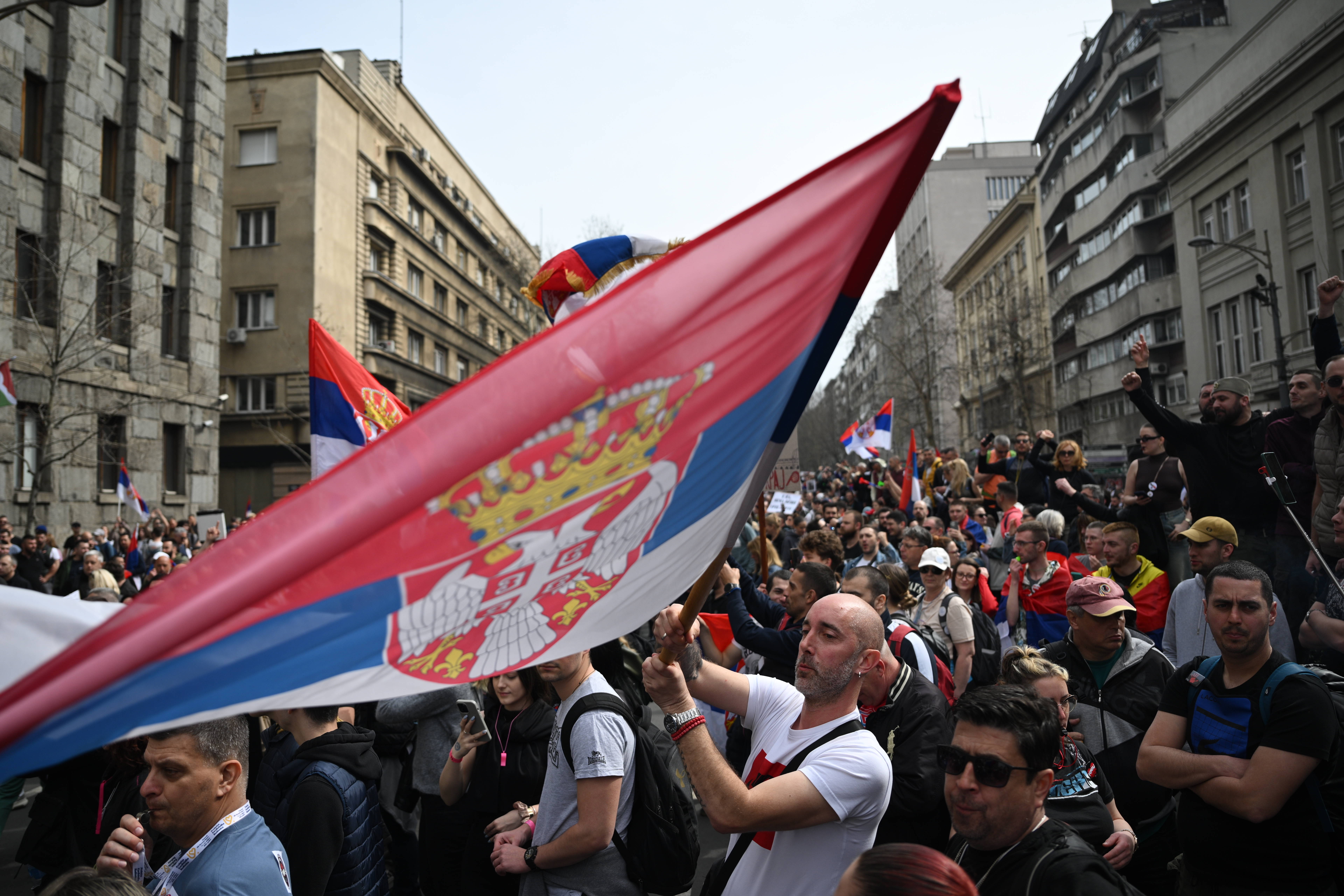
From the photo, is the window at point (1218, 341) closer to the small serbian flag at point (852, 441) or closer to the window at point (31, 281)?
the small serbian flag at point (852, 441)

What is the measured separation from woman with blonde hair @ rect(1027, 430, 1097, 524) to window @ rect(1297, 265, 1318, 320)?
2116 centimetres

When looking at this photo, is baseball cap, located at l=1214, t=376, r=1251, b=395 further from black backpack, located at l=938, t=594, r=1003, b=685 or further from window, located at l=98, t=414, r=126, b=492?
window, located at l=98, t=414, r=126, b=492

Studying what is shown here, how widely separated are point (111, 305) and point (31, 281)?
7.49 ft

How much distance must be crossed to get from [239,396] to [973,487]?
97.2ft

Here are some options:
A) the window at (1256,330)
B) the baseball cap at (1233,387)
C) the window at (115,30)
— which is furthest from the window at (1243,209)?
the window at (115,30)

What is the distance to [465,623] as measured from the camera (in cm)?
179

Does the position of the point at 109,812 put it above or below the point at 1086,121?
below

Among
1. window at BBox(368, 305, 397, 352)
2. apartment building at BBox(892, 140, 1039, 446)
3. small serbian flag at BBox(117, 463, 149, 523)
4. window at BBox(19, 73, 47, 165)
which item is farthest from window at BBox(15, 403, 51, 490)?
apartment building at BBox(892, 140, 1039, 446)

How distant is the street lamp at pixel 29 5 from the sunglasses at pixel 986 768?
29.4 ft

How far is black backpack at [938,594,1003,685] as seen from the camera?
5.72 meters

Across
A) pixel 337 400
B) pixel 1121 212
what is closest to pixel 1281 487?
pixel 337 400

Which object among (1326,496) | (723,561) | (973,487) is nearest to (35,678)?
(723,561)

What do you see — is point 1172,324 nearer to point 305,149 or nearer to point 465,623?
point 305,149

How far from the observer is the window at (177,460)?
25297 millimetres
